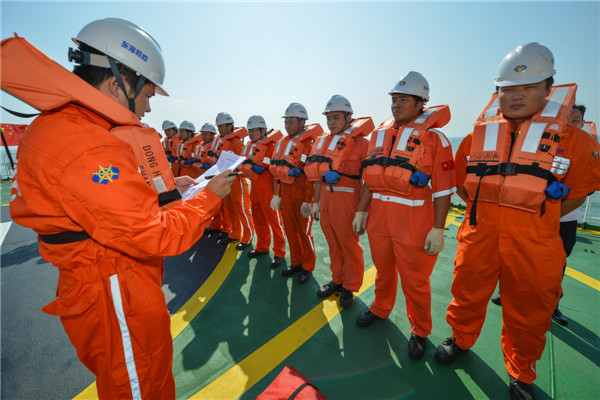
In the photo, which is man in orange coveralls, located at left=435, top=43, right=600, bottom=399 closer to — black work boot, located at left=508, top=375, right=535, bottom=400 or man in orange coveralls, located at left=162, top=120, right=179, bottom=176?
black work boot, located at left=508, top=375, right=535, bottom=400

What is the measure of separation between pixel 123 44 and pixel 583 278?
6.36 metres

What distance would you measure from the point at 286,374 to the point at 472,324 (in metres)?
1.90

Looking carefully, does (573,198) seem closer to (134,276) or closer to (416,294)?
(416,294)

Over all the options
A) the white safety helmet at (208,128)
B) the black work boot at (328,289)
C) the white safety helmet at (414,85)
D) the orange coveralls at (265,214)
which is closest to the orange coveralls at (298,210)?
the orange coveralls at (265,214)

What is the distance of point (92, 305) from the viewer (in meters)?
1.36

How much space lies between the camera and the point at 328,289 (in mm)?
3662

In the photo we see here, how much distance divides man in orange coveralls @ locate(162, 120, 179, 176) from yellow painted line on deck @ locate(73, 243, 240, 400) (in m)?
4.79

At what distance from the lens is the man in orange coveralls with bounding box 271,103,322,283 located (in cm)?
412

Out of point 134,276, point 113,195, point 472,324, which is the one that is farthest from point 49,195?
point 472,324

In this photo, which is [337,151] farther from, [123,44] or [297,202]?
[123,44]

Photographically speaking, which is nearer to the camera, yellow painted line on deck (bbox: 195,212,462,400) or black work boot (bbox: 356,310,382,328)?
yellow painted line on deck (bbox: 195,212,462,400)

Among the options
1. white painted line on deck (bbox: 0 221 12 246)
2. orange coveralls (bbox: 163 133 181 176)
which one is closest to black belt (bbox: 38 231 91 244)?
white painted line on deck (bbox: 0 221 12 246)

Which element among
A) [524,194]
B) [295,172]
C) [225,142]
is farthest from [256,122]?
[524,194]

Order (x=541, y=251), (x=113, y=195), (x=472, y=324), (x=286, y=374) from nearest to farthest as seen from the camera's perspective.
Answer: (x=113, y=195) → (x=286, y=374) → (x=541, y=251) → (x=472, y=324)
